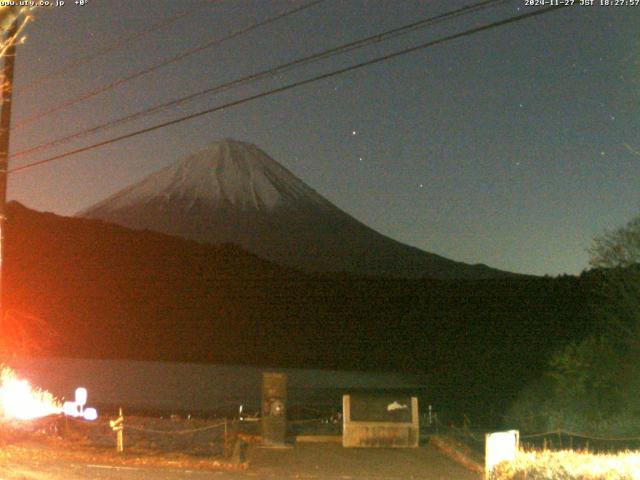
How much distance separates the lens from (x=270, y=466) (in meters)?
17.2

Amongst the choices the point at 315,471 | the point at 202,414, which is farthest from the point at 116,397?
the point at 315,471

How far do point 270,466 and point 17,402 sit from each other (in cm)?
668

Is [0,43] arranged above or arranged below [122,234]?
below

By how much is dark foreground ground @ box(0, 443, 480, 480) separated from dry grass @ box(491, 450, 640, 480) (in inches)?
218

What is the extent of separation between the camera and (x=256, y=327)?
70812 millimetres

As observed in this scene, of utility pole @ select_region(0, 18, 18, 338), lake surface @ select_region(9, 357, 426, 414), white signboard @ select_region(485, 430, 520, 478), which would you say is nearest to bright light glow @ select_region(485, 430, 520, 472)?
white signboard @ select_region(485, 430, 520, 478)

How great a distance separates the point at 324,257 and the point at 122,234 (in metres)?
40.7

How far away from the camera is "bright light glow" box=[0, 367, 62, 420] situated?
1909cm

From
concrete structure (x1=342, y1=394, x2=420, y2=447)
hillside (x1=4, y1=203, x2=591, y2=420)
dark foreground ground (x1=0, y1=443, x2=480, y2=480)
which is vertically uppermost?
hillside (x1=4, y1=203, x2=591, y2=420)

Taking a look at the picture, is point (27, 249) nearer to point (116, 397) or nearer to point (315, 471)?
point (116, 397)

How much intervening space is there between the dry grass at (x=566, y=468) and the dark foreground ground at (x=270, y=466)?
5.53m

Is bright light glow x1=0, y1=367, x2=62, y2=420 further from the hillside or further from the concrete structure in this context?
the hillside

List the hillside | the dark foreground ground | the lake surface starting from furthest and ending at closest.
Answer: the hillside < the lake surface < the dark foreground ground

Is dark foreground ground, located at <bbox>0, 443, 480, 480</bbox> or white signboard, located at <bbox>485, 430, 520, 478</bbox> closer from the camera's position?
white signboard, located at <bbox>485, 430, 520, 478</bbox>
